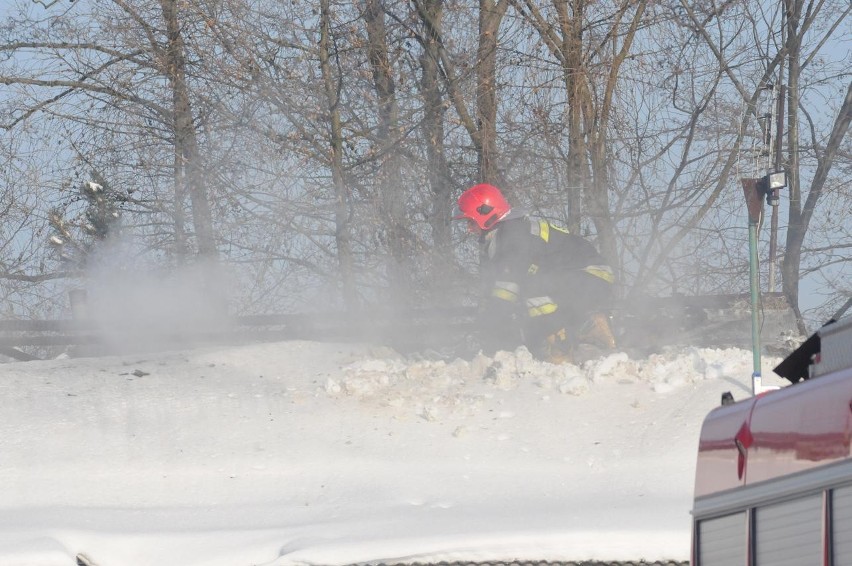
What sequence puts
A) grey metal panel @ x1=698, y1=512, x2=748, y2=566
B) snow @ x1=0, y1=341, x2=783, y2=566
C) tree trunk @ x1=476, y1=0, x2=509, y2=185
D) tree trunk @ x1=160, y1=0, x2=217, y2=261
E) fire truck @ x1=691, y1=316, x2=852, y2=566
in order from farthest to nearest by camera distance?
1. tree trunk @ x1=160, y1=0, x2=217, y2=261
2. tree trunk @ x1=476, y1=0, x2=509, y2=185
3. snow @ x1=0, y1=341, x2=783, y2=566
4. grey metal panel @ x1=698, y1=512, x2=748, y2=566
5. fire truck @ x1=691, y1=316, x2=852, y2=566

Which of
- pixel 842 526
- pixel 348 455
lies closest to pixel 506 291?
pixel 348 455

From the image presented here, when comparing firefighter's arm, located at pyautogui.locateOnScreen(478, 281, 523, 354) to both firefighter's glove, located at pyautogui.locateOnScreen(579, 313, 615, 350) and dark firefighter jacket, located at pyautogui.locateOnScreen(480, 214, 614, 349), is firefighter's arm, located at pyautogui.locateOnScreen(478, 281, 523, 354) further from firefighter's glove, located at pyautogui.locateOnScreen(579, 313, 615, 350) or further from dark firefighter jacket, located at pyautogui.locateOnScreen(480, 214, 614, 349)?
firefighter's glove, located at pyautogui.locateOnScreen(579, 313, 615, 350)

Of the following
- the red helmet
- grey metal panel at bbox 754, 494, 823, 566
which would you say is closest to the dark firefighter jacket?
the red helmet

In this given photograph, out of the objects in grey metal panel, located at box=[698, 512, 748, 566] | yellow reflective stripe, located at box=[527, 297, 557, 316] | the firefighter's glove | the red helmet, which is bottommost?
grey metal panel, located at box=[698, 512, 748, 566]

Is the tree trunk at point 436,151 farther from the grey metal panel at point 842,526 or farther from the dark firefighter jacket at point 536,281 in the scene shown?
the grey metal panel at point 842,526

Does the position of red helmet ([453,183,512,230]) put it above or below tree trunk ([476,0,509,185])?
below

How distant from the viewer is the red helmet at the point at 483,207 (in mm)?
10117

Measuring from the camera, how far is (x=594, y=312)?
10.4 metres

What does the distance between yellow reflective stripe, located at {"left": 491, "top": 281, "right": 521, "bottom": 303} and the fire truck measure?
6.15m

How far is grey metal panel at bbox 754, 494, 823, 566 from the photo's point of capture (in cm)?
260

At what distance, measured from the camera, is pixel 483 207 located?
1010 cm

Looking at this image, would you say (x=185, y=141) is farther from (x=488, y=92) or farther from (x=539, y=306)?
(x=539, y=306)

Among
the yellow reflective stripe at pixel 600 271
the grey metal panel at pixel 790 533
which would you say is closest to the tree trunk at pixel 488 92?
the yellow reflective stripe at pixel 600 271

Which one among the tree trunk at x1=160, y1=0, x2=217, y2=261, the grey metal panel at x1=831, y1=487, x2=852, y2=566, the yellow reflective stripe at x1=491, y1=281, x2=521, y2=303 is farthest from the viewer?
the tree trunk at x1=160, y1=0, x2=217, y2=261
